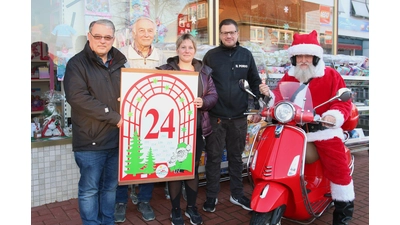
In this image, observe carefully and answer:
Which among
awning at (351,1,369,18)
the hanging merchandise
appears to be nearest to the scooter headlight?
the hanging merchandise

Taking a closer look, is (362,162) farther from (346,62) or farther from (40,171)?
(40,171)

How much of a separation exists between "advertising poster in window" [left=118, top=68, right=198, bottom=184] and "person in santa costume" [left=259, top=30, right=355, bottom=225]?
2.57 feet

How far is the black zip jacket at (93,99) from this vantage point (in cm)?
265

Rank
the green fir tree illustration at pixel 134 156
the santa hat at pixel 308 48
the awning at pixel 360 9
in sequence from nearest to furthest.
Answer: the green fir tree illustration at pixel 134 156 < the santa hat at pixel 308 48 < the awning at pixel 360 9

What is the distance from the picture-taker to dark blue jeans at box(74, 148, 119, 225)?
2.81 meters

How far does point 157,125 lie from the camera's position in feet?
9.75

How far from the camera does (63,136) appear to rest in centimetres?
416

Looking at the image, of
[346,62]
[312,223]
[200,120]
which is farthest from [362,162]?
[200,120]

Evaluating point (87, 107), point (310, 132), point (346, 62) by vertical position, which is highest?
point (346, 62)

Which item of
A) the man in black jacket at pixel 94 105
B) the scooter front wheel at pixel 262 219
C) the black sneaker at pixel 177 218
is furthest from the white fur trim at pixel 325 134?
the man in black jacket at pixel 94 105

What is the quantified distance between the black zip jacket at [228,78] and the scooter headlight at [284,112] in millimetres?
1020

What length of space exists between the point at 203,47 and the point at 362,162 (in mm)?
3592

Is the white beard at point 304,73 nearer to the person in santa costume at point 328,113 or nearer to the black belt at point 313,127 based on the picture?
the person in santa costume at point 328,113

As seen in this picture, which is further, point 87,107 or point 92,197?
point 92,197
